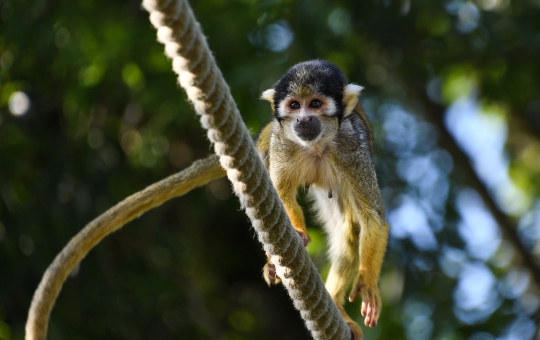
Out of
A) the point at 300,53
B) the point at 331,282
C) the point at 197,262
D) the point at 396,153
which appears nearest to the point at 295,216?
the point at 331,282

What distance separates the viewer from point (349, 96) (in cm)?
468

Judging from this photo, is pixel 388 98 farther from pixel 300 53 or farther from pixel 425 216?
pixel 300 53

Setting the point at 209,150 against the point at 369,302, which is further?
the point at 209,150

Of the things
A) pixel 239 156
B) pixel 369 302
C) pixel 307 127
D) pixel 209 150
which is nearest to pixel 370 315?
pixel 369 302

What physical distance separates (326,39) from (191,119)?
189cm

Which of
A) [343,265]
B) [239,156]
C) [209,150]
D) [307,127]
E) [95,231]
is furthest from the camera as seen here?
[209,150]

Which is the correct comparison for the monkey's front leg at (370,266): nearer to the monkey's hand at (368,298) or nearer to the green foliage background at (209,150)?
the monkey's hand at (368,298)

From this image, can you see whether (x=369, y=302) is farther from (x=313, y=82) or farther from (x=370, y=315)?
(x=313, y=82)

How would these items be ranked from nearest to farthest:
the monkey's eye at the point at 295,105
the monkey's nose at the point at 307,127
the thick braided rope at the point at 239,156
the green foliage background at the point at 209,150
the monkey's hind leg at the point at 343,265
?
the thick braided rope at the point at 239,156 → the monkey's nose at the point at 307,127 → the monkey's eye at the point at 295,105 → the monkey's hind leg at the point at 343,265 → the green foliage background at the point at 209,150

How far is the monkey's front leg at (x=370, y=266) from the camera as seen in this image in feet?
14.7

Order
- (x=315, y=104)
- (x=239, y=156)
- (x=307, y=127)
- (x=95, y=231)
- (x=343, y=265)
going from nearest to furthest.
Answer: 1. (x=239, y=156)
2. (x=307, y=127)
3. (x=315, y=104)
4. (x=95, y=231)
5. (x=343, y=265)

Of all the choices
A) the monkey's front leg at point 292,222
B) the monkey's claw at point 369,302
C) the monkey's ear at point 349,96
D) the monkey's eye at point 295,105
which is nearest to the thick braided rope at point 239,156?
the monkey's claw at point 369,302

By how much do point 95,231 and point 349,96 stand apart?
194 cm

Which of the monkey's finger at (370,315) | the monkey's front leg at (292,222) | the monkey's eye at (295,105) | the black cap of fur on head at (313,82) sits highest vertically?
the black cap of fur on head at (313,82)
